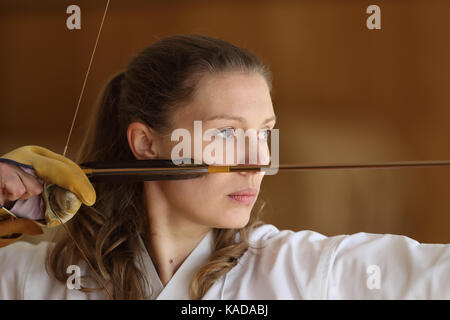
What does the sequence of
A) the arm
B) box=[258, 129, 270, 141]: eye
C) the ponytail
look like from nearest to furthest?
the arm < box=[258, 129, 270, 141]: eye < the ponytail

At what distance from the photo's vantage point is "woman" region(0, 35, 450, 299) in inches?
26.9

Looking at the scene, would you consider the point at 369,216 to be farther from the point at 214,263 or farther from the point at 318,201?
the point at 214,263

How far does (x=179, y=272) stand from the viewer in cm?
76

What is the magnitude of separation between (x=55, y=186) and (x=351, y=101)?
0.54 m

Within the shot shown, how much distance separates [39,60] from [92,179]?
16.5 inches

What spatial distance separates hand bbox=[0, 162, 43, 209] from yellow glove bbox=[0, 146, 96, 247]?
0.03 ft

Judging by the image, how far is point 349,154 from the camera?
859 millimetres

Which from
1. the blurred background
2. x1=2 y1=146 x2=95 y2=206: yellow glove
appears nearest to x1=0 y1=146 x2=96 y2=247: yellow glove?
x1=2 y1=146 x2=95 y2=206: yellow glove

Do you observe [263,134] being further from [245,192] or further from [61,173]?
[61,173]

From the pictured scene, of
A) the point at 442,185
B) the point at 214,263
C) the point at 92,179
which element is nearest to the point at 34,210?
the point at 92,179

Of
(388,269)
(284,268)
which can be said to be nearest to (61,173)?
(284,268)

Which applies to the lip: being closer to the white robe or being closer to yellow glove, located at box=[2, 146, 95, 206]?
the white robe

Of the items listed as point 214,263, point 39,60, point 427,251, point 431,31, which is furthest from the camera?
point 39,60

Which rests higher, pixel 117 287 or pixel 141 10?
pixel 141 10
